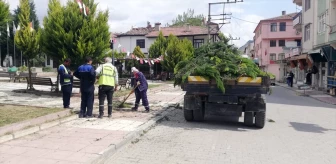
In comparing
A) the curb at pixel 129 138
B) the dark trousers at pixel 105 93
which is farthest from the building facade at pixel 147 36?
the dark trousers at pixel 105 93

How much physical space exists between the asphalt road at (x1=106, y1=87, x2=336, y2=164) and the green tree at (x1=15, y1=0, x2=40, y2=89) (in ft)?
28.7

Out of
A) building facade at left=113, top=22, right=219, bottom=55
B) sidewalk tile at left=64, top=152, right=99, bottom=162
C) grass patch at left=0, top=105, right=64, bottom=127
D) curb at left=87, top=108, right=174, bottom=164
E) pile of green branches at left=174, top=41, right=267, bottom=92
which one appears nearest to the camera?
sidewalk tile at left=64, top=152, right=99, bottom=162

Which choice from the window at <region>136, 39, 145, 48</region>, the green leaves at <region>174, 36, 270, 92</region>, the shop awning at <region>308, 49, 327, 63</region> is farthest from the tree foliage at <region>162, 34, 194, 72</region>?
the green leaves at <region>174, 36, 270, 92</region>

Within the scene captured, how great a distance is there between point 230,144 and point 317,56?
21401 mm

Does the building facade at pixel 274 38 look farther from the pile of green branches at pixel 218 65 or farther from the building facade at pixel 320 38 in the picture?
the pile of green branches at pixel 218 65

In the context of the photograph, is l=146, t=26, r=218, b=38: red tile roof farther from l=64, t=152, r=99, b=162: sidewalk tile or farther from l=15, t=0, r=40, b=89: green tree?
l=64, t=152, r=99, b=162: sidewalk tile

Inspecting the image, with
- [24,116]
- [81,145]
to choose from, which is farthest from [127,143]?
[24,116]

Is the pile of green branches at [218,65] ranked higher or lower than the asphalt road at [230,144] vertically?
higher

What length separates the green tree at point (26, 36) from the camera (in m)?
13.7

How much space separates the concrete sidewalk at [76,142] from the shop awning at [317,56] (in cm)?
1939

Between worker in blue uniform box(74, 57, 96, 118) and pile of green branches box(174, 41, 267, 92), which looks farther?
worker in blue uniform box(74, 57, 96, 118)

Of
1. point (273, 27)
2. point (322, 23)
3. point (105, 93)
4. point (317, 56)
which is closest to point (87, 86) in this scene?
point (105, 93)

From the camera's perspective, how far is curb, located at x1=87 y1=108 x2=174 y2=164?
487 cm

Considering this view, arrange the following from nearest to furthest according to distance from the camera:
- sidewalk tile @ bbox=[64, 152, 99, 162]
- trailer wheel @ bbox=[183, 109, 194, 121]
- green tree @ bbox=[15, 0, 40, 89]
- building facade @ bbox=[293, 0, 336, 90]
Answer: sidewalk tile @ bbox=[64, 152, 99, 162]
trailer wheel @ bbox=[183, 109, 194, 121]
green tree @ bbox=[15, 0, 40, 89]
building facade @ bbox=[293, 0, 336, 90]
